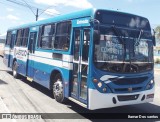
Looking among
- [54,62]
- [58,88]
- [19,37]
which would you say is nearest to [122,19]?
[54,62]

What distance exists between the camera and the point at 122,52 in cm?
789

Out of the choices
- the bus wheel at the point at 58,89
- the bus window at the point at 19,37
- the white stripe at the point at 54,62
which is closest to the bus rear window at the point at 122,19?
the white stripe at the point at 54,62

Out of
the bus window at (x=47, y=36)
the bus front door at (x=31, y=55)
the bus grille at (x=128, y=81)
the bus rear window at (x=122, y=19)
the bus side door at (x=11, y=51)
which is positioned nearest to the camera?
the bus grille at (x=128, y=81)

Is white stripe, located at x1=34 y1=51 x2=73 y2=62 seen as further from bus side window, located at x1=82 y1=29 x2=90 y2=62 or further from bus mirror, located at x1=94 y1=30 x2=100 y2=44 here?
bus mirror, located at x1=94 y1=30 x2=100 y2=44

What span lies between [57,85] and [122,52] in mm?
2953

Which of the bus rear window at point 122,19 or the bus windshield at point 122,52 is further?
the bus rear window at point 122,19

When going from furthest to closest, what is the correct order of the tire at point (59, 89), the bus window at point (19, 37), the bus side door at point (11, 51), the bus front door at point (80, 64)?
the bus side door at point (11, 51) < the bus window at point (19, 37) < the tire at point (59, 89) < the bus front door at point (80, 64)

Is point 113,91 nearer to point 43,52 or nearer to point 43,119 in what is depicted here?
point 43,119

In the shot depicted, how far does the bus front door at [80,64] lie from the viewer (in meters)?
7.86

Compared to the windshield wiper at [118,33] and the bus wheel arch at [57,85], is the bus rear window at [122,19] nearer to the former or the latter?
the windshield wiper at [118,33]

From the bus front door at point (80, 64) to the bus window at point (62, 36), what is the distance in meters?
0.57

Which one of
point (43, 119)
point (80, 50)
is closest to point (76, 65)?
point (80, 50)

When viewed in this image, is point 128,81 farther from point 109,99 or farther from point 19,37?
point 19,37

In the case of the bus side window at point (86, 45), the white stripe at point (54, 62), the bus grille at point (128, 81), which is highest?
the bus side window at point (86, 45)
